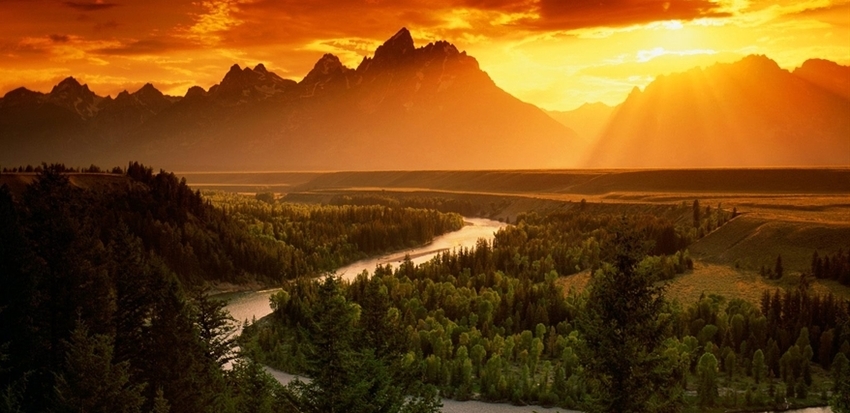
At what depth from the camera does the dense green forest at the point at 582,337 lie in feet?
99.8

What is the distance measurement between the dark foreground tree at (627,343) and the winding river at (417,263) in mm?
19450

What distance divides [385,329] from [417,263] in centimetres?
9513

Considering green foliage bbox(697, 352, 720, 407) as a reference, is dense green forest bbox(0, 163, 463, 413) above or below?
above

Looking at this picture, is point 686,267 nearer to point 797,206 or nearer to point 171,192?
point 797,206

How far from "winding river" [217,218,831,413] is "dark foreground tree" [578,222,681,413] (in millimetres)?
19450

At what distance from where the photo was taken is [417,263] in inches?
5010

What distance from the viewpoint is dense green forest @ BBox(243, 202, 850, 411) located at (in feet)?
99.8

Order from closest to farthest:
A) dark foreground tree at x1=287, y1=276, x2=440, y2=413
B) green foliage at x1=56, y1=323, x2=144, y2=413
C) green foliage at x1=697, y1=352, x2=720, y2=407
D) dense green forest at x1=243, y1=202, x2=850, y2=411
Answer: dark foreground tree at x1=287, y1=276, x2=440, y2=413
green foliage at x1=56, y1=323, x2=144, y2=413
dense green forest at x1=243, y1=202, x2=850, y2=411
green foliage at x1=697, y1=352, x2=720, y2=407

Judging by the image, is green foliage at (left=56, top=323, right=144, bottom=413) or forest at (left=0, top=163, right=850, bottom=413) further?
forest at (left=0, top=163, right=850, bottom=413)

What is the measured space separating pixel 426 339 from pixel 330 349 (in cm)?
4059

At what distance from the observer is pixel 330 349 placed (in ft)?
89.2

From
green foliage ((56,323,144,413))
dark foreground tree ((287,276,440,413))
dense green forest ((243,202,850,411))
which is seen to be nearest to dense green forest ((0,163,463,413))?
green foliage ((56,323,144,413))

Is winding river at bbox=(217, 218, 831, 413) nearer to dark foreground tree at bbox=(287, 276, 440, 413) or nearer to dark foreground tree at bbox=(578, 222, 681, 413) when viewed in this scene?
dark foreground tree at bbox=(578, 222, 681, 413)

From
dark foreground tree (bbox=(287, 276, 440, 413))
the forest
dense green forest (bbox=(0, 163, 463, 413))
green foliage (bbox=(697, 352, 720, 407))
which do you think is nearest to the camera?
dark foreground tree (bbox=(287, 276, 440, 413))
